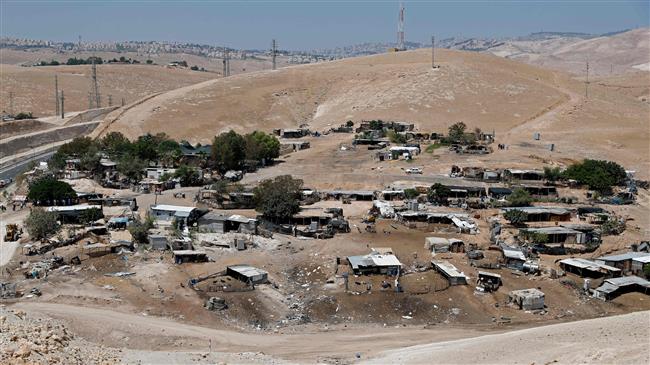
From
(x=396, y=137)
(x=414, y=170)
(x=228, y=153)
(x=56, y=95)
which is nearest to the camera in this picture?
(x=414, y=170)

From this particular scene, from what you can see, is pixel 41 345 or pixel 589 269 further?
pixel 589 269

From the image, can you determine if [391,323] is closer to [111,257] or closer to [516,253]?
[516,253]

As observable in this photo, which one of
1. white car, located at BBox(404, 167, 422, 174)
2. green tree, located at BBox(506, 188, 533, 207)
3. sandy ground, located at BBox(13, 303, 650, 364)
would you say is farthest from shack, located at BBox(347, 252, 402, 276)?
white car, located at BBox(404, 167, 422, 174)

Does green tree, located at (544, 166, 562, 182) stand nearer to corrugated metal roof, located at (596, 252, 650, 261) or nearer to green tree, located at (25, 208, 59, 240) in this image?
corrugated metal roof, located at (596, 252, 650, 261)

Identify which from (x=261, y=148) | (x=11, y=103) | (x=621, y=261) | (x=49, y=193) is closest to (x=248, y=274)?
(x=621, y=261)

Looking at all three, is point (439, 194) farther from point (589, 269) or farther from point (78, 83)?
point (78, 83)

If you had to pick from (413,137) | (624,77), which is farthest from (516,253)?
(624,77)
